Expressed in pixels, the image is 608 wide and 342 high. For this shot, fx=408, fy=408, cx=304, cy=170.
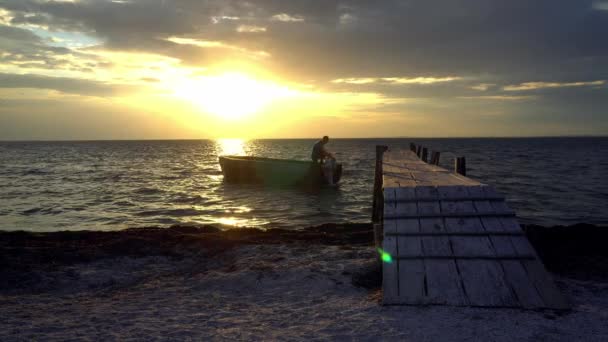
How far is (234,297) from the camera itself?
5.61 metres

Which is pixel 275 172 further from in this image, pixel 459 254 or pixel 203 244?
pixel 459 254

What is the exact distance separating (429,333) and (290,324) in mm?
1476

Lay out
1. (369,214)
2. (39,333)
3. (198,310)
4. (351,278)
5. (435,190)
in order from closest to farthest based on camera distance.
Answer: (39,333) < (198,310) < (351,278) < (435,190) < (369,214)

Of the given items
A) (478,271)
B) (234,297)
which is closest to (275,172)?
(234,297)

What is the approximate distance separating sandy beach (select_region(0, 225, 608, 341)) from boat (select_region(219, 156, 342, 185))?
556 inches

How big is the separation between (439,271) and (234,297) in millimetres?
2741

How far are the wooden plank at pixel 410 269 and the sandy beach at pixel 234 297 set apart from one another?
21 cm

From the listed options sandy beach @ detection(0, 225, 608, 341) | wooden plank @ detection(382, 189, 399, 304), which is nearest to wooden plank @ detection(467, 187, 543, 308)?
sandy beach @ detection(0, 225, 608, 341)

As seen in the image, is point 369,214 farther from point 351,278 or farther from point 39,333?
point 39,333

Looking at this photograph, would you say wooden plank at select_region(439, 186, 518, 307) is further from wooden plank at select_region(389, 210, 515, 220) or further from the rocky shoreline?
the rocky shoreline

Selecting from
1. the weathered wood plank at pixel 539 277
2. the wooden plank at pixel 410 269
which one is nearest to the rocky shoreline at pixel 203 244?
the wooden plank at pixel 410 269

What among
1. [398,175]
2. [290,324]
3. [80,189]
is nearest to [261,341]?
[290,324]

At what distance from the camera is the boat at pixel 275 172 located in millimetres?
23438

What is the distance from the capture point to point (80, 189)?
920 inches
